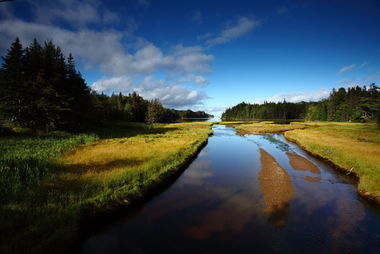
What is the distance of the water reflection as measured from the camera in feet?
29.8

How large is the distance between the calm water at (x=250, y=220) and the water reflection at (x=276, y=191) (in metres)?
0.06

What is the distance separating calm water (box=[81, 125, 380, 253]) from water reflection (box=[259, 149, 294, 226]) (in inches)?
2.4

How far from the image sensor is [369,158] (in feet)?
55.2

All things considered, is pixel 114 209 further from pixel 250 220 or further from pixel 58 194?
Result: pixel 250 220

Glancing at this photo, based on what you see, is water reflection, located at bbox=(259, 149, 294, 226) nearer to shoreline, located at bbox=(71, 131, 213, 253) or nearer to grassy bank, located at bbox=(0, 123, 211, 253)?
shoreline, located at bbox=(71, 131, 213, 253)

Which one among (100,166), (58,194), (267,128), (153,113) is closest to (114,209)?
(58,194)

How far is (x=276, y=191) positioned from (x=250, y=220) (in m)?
4.78

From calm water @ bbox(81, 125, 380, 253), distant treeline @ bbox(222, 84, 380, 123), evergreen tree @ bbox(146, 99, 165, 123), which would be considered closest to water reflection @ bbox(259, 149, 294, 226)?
calm water @ bbox(81, 125, 380, 253)

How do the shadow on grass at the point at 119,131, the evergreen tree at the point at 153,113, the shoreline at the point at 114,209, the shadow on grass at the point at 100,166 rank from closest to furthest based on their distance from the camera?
1. the shoreline at the point at 114,209
2. the shadow on grass at the point at 100,166
3. the shadow on grass at the point at 119,131
4. the evergreen tree at the point at 153,113

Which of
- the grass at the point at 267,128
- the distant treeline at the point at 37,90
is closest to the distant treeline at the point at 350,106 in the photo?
the grass at the point at 267,128

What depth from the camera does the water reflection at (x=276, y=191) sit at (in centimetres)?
909

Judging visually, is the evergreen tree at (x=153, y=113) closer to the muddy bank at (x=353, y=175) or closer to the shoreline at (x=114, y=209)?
the muddy bank at (x=353, y=175)

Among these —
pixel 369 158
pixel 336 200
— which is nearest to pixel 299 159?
pixel 369 158

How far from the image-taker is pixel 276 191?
39.4 ft
